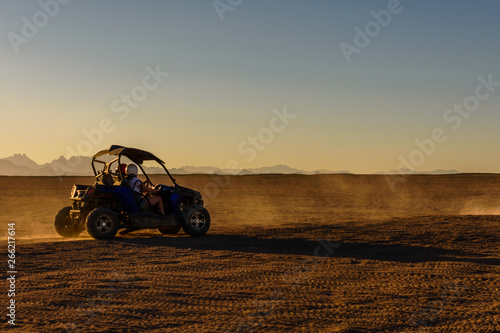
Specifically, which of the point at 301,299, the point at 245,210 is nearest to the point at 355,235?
the point at 301,299

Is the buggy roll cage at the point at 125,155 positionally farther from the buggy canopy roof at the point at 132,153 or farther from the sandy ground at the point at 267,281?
the sandy ground at the point at 267,281

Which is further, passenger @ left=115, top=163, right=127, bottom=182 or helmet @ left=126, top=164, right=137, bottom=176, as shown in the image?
helmet @ left=126, top=164, right=137, bottom=176

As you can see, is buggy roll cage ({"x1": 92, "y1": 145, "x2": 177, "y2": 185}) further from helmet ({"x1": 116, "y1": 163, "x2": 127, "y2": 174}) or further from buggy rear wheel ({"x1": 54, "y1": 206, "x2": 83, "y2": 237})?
buggy rear wheel ({"x1": 54, "y1": 206, "x2": 83, "y2": 237})

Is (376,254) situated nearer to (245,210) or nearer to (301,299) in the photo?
(301,299)

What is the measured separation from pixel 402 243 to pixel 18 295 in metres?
9.82

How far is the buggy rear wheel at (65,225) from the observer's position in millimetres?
16016

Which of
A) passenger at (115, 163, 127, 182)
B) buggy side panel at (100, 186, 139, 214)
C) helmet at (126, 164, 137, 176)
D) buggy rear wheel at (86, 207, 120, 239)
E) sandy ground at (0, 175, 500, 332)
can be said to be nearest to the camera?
sandy ground at (0, 175, 500, 332)

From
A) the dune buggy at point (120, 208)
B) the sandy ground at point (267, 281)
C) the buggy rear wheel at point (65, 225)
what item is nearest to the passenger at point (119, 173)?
the dune buggy at point (120, 208)

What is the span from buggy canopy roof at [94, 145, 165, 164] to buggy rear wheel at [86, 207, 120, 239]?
1671mm

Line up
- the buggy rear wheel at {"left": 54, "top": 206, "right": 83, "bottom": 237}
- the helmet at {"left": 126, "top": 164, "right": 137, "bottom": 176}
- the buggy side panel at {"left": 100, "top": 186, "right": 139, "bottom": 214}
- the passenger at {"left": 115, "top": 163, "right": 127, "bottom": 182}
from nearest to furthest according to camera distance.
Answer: the buggy side panel at {"left": 100, "top": 186, "right": 139, "bottom": 214} < the passenger at {"left": 115, "top": 163, "right": 127, "bottom": 182} < the helmet at {"left": 126, "top": 164, "right": 137, "bottom": 176} < the buggy rear wheel at {"left": 54, "top": 206, "right": 83, "bottom": 237}

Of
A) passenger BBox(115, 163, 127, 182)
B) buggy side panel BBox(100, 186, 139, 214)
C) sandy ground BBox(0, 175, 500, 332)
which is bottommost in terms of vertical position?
sandy ground BBox(0, 175, 500, 332)

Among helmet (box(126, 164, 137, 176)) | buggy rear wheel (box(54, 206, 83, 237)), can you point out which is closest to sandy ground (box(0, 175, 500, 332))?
buggy rear wheel (box(54, 206, 83, 237))

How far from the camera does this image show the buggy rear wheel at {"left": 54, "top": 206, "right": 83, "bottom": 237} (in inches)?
631

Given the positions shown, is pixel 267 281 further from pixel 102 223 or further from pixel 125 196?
pixel 125 196
